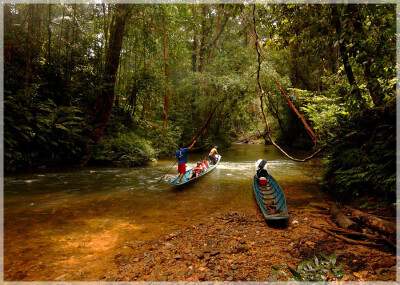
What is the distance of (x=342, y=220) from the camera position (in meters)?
4.75

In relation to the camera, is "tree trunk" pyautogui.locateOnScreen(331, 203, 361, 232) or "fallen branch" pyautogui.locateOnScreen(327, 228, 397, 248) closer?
A: "fallen branch" pyautogui.locateOnScreen(327, 228, 397, 248)

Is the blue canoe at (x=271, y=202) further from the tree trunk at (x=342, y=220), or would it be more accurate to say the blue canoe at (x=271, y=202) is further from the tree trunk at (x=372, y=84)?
the tree trunk at (x=372, y=84)

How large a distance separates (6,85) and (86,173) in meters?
5.73

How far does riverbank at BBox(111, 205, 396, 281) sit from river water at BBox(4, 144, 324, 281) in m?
0.45

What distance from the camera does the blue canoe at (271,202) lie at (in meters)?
5.09

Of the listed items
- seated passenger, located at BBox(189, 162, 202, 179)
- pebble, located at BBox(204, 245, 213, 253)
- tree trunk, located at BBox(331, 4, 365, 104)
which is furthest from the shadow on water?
seated passenger, located at BBox(189, 162, 202, 179)

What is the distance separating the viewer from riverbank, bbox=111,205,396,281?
3178 mm

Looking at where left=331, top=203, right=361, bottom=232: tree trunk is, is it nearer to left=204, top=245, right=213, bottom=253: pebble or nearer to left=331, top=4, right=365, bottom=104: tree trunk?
left=331, top=4, right=365, bottom=104: tree trunk

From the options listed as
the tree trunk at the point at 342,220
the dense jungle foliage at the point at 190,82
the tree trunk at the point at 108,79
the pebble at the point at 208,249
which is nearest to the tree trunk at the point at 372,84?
the dense jungle foliage at the point at 190,82

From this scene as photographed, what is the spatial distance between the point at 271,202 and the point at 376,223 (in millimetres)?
2516

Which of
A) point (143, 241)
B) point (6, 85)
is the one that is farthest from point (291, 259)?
point (6, 85)

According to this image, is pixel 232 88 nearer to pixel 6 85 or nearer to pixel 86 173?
pixel 86 173

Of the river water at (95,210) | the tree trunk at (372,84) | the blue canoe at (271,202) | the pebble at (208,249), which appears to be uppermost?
the tree trunk at (372,84)

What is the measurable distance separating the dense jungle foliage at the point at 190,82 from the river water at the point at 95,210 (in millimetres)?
1943
